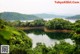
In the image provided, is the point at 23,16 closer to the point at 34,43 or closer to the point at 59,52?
the point at 34,43

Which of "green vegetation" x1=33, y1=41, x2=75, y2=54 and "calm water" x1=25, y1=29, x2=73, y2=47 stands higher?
"calm water" x1=25, y1=29, x2=73, y2=47

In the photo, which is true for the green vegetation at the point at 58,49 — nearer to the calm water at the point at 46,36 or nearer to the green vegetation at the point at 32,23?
the calm water at the point at 46,36

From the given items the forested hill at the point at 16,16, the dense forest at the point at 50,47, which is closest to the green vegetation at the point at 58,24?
the dense forest at the point at 50,47

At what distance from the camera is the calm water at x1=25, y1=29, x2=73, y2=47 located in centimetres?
293

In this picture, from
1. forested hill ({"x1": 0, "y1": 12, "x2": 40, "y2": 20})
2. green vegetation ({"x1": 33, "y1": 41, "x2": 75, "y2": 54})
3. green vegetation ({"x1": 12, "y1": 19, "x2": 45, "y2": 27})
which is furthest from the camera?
green vegetation ({"x1": 33, "y1": 41, "x2": 75, "y2": 54})

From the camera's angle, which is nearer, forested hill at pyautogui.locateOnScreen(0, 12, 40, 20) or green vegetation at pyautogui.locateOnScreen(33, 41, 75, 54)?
forested hill at pyautogui.locateOnScreen(0, 12, 40, 20)

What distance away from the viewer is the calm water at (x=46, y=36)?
2.93m

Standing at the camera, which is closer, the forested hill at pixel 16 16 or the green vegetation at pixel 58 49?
the forested hill at pixel 16 16

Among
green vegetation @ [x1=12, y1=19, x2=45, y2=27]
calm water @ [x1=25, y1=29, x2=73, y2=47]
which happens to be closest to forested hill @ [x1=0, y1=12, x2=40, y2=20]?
green vegetation @ [x1=12, y1=19, x2=45, y2=27]

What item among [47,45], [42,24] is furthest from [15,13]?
[47,45]

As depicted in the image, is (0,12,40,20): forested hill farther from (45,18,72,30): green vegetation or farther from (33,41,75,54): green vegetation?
(33,41,75,54): green vegetation

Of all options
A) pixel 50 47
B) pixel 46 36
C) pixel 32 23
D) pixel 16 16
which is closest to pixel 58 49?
pixel 50 47

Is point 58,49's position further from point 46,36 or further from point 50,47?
point 46,36

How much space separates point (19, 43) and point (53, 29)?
19.2 inches
